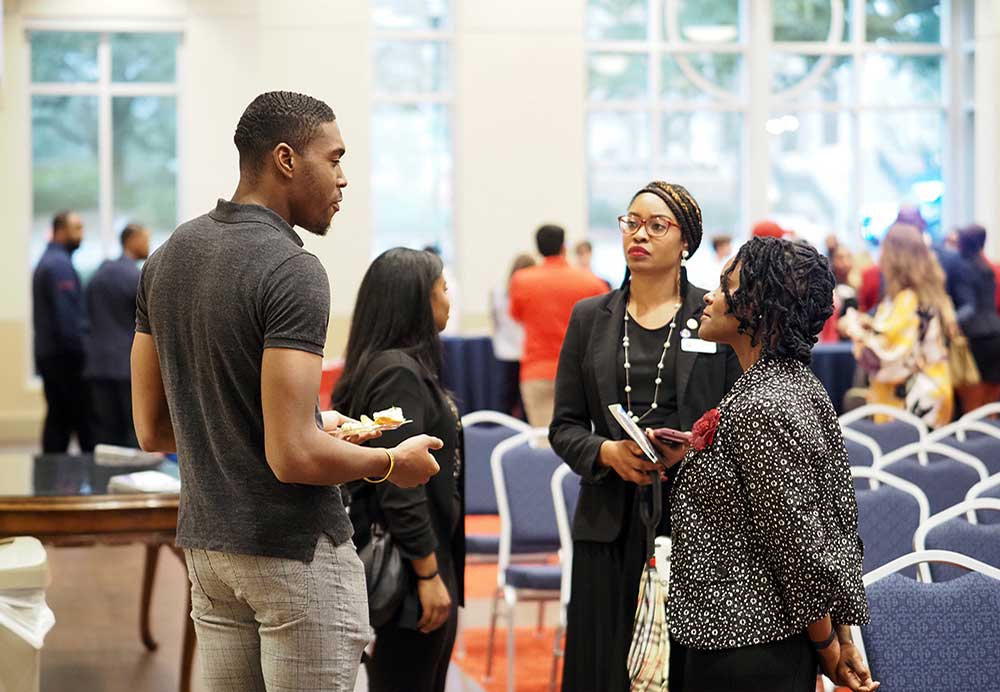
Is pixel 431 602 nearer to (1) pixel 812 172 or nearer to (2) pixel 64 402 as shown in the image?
(2) pixel 64 402

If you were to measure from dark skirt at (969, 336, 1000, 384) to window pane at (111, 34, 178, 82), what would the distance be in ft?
28.5

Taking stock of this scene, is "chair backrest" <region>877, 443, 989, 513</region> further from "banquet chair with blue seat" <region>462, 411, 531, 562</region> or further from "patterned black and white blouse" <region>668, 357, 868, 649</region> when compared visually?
"patterned black and white blouse" <region>668, 357, 868, 649</region>

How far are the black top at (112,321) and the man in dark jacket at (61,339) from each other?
74cm

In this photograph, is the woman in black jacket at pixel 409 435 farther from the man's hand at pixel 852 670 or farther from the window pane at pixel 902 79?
the window pane at pixel 902 79

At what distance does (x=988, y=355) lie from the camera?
902 cm

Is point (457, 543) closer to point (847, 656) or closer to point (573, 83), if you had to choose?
point (847, 656)

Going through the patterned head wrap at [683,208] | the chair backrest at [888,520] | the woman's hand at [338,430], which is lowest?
the chair backrest at [888,520]

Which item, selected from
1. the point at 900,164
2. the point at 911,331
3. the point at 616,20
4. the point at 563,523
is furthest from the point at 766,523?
the point at 900,164

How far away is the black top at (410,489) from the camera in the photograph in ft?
10.4

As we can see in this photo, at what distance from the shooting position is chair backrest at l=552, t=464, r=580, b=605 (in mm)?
4699

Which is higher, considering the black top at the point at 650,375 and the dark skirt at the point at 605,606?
the black top at the point at 650,375

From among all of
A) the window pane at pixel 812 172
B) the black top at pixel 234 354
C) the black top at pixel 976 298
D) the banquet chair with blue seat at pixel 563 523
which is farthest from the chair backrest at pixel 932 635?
the window pane at pixel 812 172

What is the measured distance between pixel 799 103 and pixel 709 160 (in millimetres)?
1198

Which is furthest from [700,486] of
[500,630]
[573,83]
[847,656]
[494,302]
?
[573,83]
